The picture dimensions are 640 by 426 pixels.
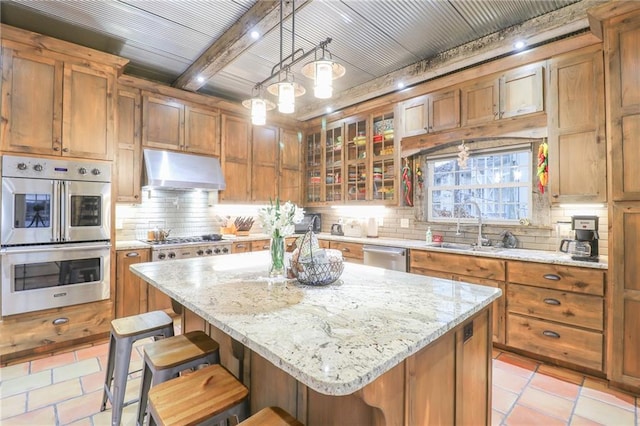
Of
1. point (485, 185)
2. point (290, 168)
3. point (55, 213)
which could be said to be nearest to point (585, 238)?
point (485, 185)

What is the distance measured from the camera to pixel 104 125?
3.14 meters

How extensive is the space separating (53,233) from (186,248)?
1253 millimetres

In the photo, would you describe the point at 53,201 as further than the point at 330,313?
Yes

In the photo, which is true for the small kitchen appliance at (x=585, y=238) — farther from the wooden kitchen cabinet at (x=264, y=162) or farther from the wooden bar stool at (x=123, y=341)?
the wooden kitchen cabinet at (x=264, y=162)

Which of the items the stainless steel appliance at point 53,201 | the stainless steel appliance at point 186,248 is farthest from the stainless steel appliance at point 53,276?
the stainless steel appliance at point 186,248

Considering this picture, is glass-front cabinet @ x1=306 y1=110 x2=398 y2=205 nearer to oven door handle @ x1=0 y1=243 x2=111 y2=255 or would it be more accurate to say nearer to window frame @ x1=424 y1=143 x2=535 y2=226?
window frame @ x1=424 y1=143 x2=535 y2=226

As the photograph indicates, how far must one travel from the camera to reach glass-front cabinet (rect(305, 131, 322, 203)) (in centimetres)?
525

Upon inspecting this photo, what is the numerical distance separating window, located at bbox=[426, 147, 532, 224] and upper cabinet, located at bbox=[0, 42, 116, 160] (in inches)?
150

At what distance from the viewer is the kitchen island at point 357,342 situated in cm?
88

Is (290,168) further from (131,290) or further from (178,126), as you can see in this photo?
(131,290)

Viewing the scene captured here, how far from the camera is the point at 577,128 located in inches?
106

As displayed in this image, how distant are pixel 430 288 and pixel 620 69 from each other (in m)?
2.37

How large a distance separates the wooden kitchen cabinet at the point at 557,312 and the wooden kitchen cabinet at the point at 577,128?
68 cm

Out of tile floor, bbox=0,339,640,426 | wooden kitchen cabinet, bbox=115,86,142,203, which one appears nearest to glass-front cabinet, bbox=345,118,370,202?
tile floor, bbox=0,339,640,426
